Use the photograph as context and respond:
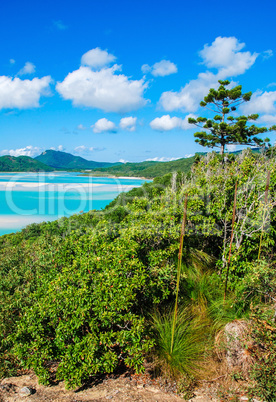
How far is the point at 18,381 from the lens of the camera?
13.3 ft

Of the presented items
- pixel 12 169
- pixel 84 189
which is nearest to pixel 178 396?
pixel 84 189

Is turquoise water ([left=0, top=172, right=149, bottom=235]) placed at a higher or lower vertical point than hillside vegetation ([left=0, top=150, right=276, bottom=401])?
lower

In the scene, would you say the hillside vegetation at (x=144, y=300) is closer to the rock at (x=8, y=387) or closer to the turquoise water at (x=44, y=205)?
the rock at (x=8, y=387)

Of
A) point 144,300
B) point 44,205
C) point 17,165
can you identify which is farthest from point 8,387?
point 17,165

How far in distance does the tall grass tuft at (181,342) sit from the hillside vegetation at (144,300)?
14 millimetres

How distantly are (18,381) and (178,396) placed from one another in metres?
2.38

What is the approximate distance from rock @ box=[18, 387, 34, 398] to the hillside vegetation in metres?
0.25

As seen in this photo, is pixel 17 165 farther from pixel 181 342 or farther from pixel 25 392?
pixel 181 342

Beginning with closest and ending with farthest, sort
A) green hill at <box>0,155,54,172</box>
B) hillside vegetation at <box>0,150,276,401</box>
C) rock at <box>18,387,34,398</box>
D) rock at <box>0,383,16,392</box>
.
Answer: hillside vegetation at <box>0,150,276,401</box>
rock at <box>18,387,34,398</box>
rock at <box>0,383,16,392</box>
green hill at <box>0,155,54,172</box>

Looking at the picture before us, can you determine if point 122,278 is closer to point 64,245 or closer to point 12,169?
point 64,245

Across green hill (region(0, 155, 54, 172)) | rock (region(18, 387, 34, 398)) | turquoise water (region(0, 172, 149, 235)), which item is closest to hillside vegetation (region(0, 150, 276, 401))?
rock (region(18, 387, 34, 398))

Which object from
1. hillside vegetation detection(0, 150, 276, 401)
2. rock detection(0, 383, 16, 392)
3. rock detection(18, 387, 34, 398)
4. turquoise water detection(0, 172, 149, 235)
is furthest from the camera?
turquoise water detection(0, 172, 149, 235)

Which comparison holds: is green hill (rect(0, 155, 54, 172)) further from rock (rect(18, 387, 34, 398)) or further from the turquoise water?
rock (rect(18, 387, 34, 398))

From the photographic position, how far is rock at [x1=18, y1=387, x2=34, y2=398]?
3621 mm
